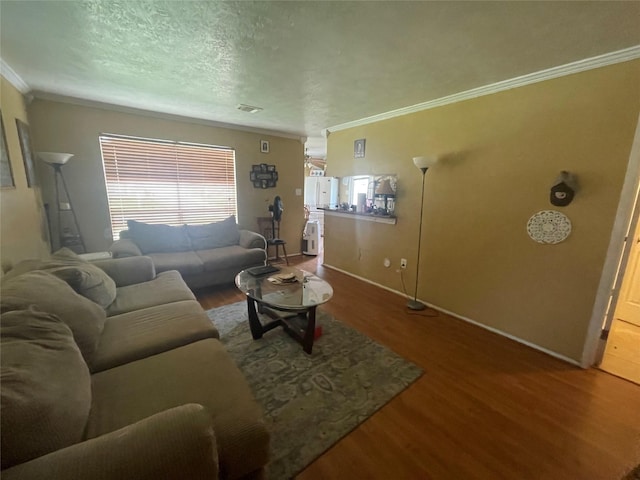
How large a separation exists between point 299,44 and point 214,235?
2.81 metres

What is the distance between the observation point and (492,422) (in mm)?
1607

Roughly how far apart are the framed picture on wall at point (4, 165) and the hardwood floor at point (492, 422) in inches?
115

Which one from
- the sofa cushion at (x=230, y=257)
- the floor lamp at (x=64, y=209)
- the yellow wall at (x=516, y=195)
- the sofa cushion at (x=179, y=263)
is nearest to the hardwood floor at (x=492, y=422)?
the yellow wall at (x=516, y=195)

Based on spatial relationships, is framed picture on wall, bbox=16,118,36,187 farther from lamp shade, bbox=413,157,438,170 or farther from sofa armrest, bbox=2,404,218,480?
lamp shade, bbox=413,157,438,170

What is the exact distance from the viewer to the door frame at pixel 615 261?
72.1 inches

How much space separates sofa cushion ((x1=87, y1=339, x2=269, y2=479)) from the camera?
1015 mm

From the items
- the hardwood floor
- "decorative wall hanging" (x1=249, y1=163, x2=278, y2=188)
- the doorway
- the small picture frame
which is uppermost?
the small picture frame

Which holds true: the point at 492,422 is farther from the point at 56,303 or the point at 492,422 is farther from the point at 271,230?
the point at 271,230

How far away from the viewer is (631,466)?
1.36 metres

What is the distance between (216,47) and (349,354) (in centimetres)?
247

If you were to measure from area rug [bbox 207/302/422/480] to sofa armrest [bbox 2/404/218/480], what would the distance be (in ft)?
2.22

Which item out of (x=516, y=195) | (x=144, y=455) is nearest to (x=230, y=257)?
(x=144, y=455)

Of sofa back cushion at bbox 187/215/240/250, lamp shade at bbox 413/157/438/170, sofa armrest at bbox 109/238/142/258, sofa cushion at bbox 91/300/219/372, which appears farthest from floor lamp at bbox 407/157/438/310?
sofa armrest at bbox 109/238/142/258

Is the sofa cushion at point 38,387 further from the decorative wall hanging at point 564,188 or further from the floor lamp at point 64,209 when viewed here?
Answer: the decorative wall hanging at point 564,188
